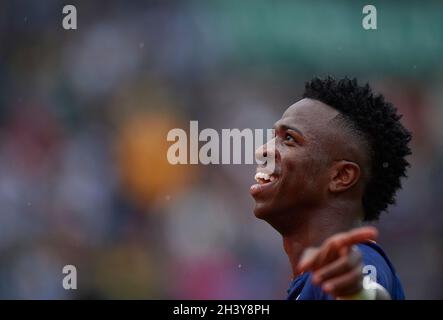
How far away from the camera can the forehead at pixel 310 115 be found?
335 cm

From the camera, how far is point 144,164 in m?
6.93

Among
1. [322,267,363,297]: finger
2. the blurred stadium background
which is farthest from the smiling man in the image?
the blurred stadium background

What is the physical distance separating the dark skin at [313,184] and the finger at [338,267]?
1075 mm

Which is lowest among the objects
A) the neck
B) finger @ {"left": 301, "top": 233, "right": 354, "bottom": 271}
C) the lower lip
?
finger @ {"left": 301, "top": 233, "right": 354, "bottom": 271}

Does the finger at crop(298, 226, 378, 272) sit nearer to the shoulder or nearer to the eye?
the shoulder

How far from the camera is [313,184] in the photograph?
130 inches

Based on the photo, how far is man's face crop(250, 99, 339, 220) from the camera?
3.30m

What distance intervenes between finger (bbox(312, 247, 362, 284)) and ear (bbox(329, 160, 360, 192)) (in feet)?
3.79

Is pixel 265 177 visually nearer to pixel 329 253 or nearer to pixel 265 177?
pixel 265 177

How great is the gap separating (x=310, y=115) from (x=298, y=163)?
0.21 m

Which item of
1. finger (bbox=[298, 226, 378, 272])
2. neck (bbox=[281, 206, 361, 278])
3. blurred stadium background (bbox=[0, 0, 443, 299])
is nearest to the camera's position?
finger (bbox=[298, 226, 378, 272])

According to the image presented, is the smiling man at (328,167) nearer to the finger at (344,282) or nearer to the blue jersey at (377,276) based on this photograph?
the blue jersey at (377,276)
